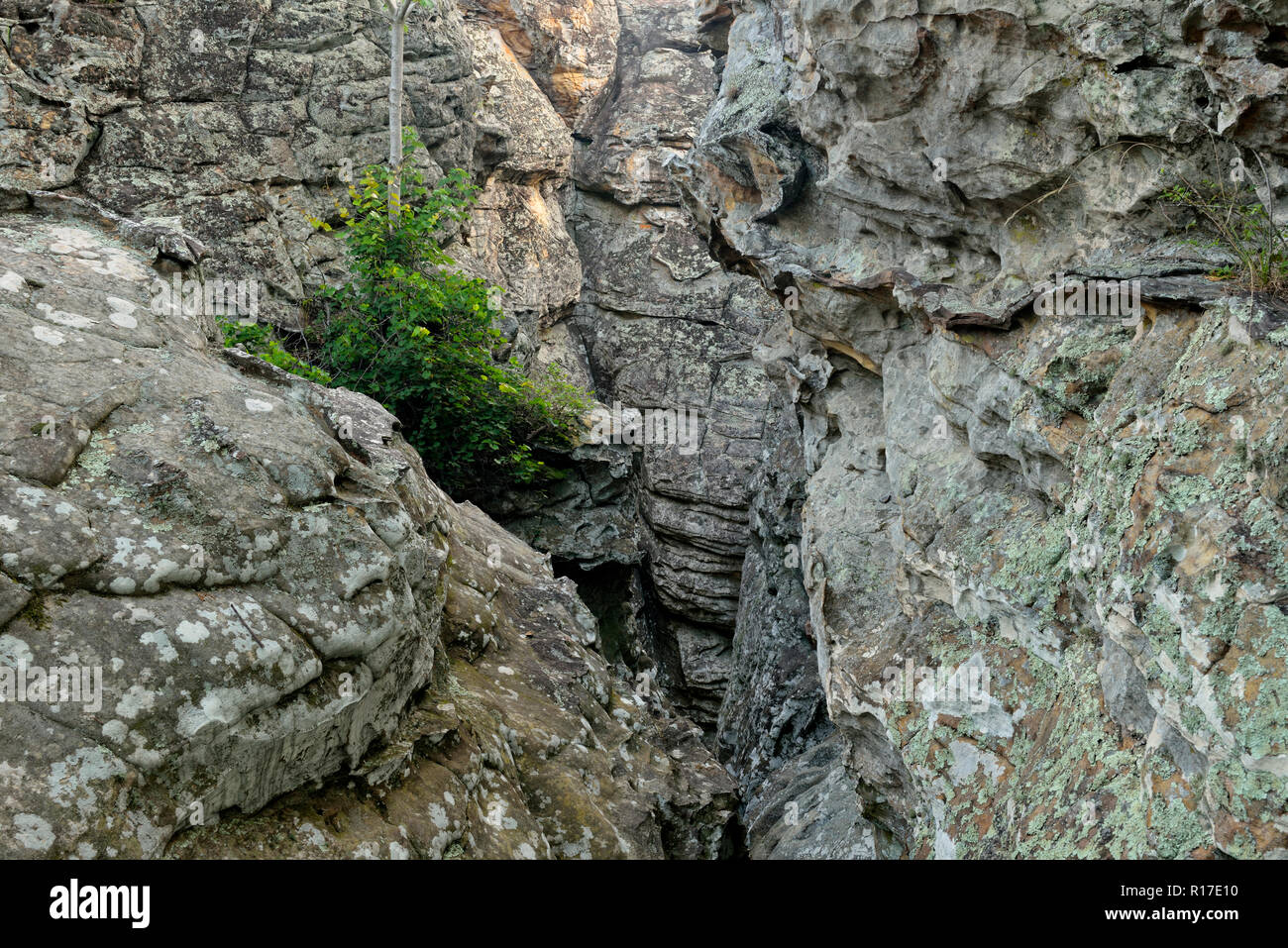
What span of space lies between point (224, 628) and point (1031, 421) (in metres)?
5.60

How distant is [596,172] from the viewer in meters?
25.5

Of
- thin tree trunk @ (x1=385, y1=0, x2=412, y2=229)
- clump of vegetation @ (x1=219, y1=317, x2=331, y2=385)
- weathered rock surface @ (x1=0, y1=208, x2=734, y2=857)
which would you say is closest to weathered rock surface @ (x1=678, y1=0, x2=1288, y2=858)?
weathered rock surface @ (x1=0, y1=208, x2=734, y2=857)

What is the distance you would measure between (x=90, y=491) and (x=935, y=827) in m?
6.31

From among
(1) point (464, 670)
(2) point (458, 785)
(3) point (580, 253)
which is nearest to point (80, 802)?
(2) point (458, 785)

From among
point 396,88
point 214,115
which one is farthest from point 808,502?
point 214,115

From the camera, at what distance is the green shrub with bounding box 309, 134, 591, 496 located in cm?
1377

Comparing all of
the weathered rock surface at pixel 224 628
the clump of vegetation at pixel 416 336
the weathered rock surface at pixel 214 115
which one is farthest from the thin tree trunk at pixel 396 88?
the weathered rock surface at pixel 224 628

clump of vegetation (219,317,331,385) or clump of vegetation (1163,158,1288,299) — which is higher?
clump of vegetation (1163,158,1288,299)

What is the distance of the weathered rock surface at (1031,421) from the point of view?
4.55m

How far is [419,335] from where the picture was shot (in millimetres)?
13273

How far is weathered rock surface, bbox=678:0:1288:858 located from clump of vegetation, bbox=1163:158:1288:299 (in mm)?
127

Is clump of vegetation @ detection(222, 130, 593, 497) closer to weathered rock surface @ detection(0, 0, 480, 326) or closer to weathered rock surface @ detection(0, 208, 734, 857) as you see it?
weathered rock surface @ detection(0, 0, 480, 326)

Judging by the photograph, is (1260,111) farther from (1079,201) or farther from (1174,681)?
(1174,681)
